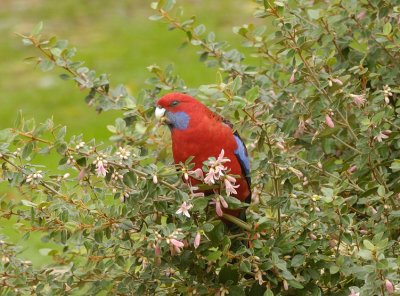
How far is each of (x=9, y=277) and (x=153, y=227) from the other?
2.01 ft

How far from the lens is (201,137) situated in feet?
10.1

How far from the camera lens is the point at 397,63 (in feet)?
11.1

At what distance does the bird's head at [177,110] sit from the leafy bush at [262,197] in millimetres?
139

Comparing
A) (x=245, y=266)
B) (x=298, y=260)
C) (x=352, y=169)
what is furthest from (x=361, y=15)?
(x=245, y=266)

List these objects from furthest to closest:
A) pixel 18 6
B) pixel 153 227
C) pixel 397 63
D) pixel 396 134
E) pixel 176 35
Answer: pixel 18 6 < pixel 176 35 < pixel 397 63 < pixel 396 134 < pixel 153 227

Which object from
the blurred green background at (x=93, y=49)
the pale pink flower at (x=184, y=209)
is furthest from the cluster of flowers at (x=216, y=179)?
the blurred green background at (x=93, y=49)

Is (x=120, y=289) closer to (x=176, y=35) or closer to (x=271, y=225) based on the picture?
(x=271, y=225)

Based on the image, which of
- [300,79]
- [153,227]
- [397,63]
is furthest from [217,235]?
[397,63]

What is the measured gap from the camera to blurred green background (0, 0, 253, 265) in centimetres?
798

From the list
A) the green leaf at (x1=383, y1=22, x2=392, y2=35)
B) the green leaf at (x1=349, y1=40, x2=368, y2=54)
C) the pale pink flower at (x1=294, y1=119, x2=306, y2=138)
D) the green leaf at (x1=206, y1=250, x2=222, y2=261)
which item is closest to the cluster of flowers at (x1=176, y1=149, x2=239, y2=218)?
the green leaf at (x1=206, y1=250, x2=222, y2=261)

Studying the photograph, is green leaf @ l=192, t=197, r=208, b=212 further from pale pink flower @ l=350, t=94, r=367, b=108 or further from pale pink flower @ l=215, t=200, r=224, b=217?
pale pink flower @ l=350, t=94, r=367, b=108

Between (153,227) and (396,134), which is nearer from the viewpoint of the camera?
(153,227)

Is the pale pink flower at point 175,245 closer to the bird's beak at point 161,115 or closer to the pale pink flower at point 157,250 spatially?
the pale pink flower at point 157,250

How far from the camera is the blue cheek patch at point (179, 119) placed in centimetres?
315
